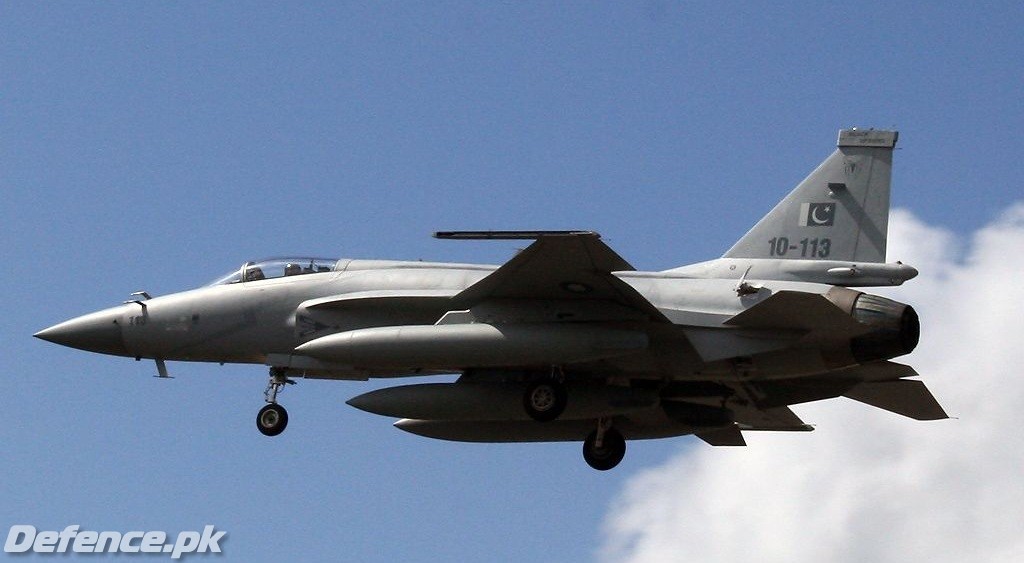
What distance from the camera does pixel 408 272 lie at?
69.7 feet

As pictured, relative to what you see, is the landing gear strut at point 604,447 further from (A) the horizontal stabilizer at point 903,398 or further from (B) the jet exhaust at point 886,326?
(B) the jet exhaust at point 886,326

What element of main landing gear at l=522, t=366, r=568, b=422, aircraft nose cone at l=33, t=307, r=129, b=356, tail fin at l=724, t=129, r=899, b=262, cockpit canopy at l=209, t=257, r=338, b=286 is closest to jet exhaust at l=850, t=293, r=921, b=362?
tail fin at l=724, t=129, r=899, b=262

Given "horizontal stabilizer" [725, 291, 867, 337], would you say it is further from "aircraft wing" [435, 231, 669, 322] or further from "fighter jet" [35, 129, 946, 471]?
"aircraft wing" [435, 231, 669, 322]

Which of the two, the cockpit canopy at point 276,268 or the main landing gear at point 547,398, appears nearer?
the main landing gear at point 547,398

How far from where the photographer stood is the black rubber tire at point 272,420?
71.8 ft

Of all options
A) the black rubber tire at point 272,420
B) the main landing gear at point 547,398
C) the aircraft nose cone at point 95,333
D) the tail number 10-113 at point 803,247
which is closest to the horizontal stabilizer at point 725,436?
the main landing gear at point 547,398

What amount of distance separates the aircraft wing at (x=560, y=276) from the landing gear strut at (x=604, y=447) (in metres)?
2.79

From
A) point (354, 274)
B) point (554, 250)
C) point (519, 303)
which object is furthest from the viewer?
point (354, 274)

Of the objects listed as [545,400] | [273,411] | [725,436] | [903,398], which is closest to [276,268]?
[273,411]

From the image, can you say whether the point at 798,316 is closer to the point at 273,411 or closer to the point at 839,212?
the point at 839,212

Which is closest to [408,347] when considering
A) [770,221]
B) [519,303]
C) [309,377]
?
[519,303]

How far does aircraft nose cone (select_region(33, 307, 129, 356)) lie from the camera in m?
22.3

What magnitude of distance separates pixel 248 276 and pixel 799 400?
7.20 metres

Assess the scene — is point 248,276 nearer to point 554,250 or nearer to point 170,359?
point 170,359
